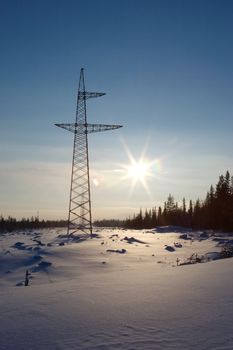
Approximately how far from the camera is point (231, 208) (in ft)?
176

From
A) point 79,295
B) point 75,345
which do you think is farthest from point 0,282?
point 75,345

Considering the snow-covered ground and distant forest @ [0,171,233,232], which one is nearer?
the snow-covered ground

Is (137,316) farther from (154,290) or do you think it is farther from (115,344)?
(154,290)

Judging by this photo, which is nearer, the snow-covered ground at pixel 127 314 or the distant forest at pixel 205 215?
the snow-covered ground at pixel 127 314

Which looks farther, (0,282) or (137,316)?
(0,282)

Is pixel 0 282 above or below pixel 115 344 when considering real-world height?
below

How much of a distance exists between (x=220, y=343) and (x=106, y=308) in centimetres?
164

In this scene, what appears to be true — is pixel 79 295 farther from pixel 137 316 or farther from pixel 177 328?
pixel 177 328

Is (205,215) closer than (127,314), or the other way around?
(127,314)

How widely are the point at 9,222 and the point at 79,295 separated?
4237 inches

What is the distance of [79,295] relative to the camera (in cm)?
534

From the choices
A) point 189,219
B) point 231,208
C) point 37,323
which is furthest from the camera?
point 189,219

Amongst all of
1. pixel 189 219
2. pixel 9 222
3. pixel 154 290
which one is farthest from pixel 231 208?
pixel 9 222

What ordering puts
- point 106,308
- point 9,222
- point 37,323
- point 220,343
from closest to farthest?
point 220,343, point 37,323, point 106,308, point 9,222
